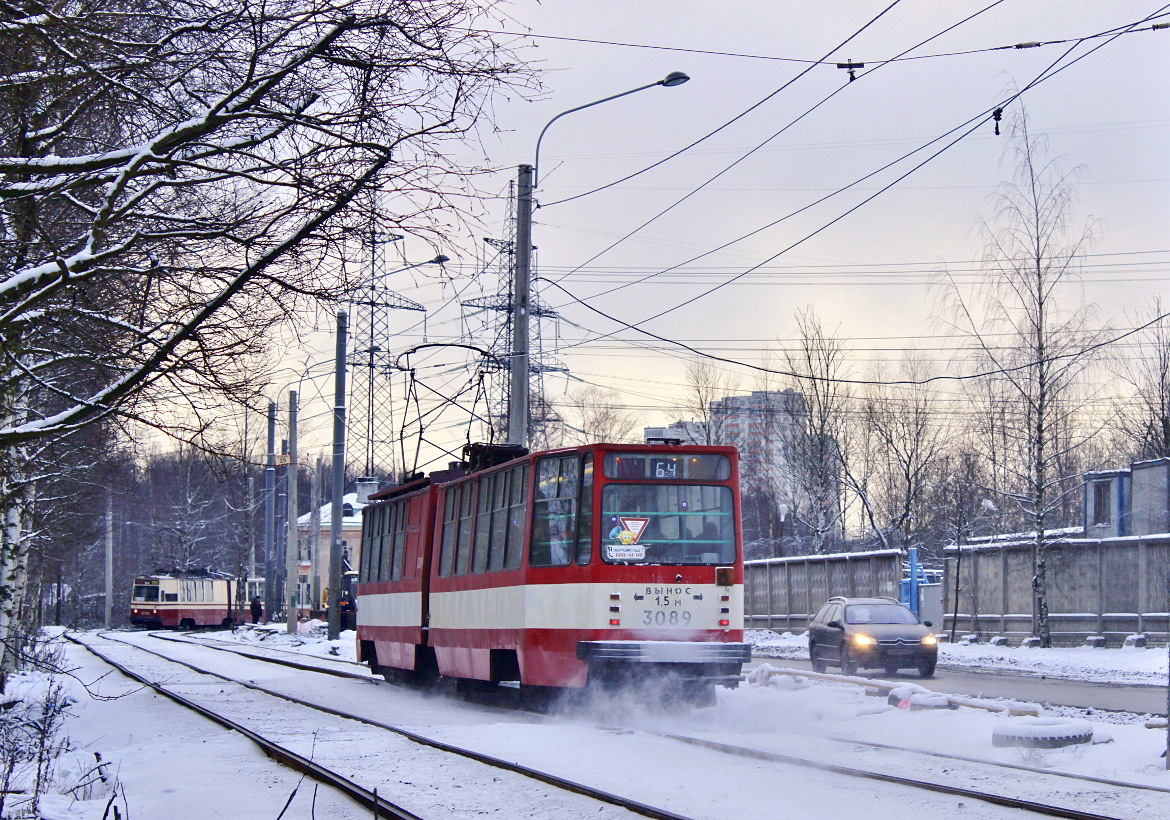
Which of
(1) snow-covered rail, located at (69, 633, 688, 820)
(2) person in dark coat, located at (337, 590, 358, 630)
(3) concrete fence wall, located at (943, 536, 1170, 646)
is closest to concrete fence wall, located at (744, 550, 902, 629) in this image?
(3) concrete fence wall, located at (943, 536, 1170, 646)

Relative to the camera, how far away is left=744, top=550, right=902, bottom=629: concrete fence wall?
111ft

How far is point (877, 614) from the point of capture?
23000mm

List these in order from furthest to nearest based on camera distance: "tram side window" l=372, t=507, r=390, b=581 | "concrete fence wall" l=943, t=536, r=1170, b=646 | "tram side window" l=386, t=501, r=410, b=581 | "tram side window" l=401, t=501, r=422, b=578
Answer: "concrete fence wall" l=943, t=536, r=1170, b=646 → "tram side window" l=372, t=507, r=390, b=581 → "tram side window" l=386, t=501, r=410, b=581 → "tram side window" l=401, t=501, r=422, b=578

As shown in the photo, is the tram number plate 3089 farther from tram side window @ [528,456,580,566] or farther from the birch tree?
the birch tree

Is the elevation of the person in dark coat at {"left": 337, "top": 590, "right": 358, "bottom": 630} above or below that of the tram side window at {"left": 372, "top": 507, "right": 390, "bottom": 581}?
below

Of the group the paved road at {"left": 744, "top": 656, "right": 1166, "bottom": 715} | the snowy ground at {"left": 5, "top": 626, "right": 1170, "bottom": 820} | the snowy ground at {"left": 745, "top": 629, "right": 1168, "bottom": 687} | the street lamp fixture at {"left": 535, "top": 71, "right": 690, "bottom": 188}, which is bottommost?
the snowy ground at {"left": 745, "top": 629, "right": 1168, "bottom": 687}

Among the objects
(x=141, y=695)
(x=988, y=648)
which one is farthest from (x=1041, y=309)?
(x=141, y=695)

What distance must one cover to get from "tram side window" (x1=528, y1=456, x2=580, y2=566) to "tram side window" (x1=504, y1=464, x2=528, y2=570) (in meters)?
0.28

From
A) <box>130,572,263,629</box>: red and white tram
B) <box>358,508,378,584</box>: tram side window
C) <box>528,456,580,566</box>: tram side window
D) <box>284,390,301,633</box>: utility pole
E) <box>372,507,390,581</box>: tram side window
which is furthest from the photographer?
<box>130,572,263,629</box>: red and white tram

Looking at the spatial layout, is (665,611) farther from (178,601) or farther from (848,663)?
(178,601)

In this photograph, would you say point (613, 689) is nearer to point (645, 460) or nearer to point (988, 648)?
point (645, 460)

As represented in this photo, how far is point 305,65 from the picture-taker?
22.3 ft

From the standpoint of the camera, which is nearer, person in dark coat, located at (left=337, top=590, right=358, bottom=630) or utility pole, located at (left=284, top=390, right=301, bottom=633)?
utility pole, located at (left=284, top=390, right=301, bottom=633)

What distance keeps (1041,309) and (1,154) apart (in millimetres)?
26497
